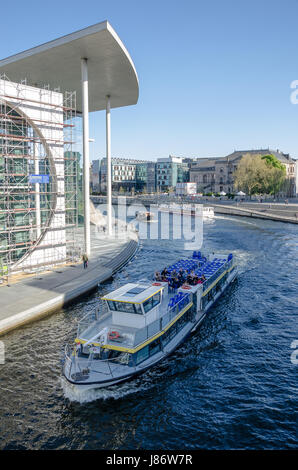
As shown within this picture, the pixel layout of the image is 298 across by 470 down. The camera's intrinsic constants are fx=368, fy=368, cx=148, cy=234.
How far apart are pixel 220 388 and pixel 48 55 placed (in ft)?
113

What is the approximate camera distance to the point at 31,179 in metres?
32.6

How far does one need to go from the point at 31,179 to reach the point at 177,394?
22849mm

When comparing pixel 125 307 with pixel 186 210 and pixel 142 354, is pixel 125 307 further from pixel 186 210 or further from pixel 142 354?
pixel 186 210

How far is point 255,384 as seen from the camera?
18438 mm

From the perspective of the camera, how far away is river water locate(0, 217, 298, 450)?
14664 millimetres

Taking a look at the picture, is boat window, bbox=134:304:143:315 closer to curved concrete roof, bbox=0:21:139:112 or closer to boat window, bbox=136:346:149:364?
boat window, bbox=136:346:149:364

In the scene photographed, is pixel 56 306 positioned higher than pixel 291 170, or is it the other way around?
pixel 291 170

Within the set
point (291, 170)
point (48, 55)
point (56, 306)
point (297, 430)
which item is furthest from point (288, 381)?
point (291, 170)

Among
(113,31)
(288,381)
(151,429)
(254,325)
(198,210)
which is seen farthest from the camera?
(198,210)

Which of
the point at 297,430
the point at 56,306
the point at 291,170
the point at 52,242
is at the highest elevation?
the point at 291,170

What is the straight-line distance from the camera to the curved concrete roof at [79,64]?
34.2 meters

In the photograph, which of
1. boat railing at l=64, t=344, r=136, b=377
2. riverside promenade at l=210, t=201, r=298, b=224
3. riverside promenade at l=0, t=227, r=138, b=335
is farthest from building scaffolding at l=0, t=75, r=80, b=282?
riverside promenade at l=210, t=201, r=298, b=224

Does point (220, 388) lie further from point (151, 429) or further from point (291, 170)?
point (291, 170)

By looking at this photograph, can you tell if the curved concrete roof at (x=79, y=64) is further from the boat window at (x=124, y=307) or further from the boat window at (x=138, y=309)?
the boat window at (x=138, y=309)
